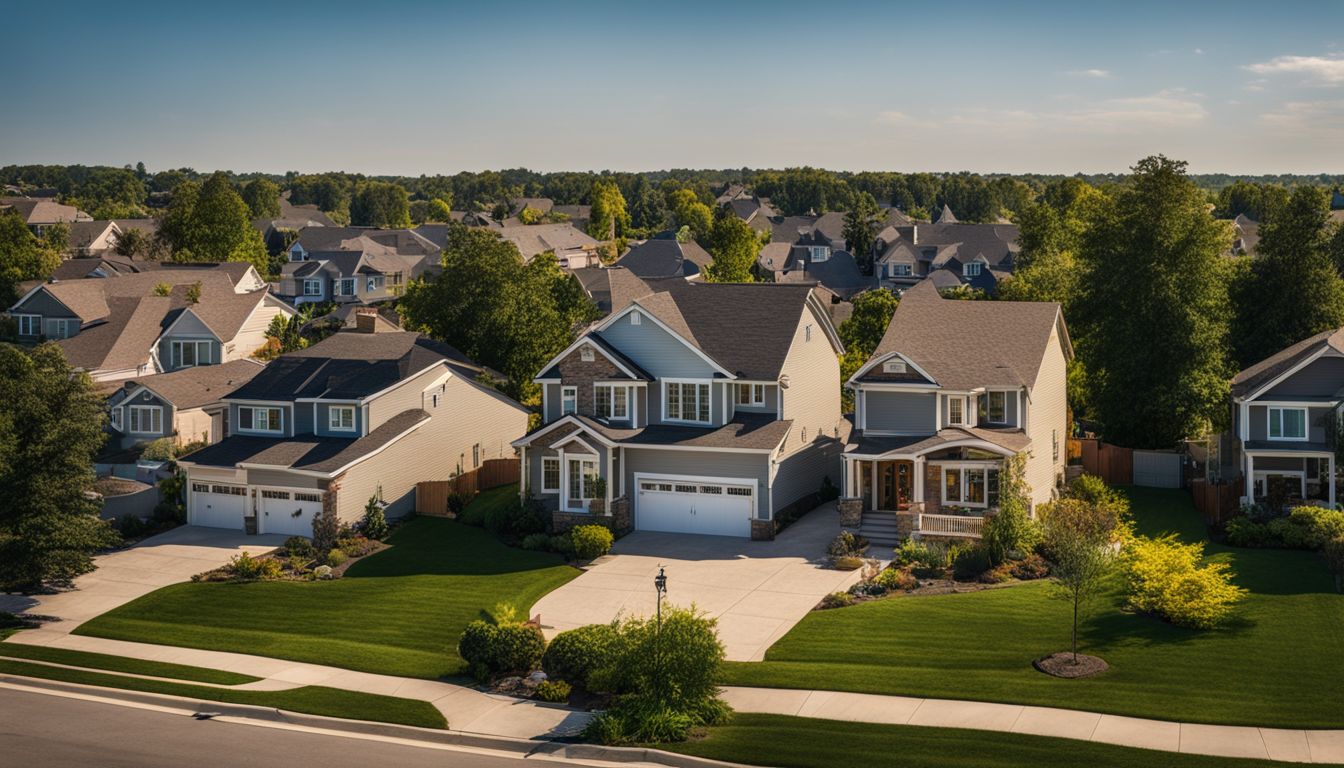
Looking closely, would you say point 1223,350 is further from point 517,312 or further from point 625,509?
point 517,312

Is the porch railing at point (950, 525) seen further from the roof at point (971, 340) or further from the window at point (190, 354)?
the window at point (190, 354)

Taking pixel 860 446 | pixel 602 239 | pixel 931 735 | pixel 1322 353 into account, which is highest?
pixel 602 239

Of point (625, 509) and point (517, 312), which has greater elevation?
point (517, 312)

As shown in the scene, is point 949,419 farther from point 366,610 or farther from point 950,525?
point 366,610

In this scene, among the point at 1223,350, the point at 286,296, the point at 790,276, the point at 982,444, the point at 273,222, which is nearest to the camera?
the point at 982,444

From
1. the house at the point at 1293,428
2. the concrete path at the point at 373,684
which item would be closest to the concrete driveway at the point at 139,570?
the concrete path at the point at 373,684

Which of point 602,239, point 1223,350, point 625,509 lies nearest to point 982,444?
point 625,509

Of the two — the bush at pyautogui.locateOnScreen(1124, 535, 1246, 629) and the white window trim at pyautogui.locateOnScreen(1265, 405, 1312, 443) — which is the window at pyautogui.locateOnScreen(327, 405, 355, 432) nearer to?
the bush at pyautogui.locateOnScreen(1124, 535, 1246, 629)

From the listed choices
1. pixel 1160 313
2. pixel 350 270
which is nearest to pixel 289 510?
pixel 1160 313

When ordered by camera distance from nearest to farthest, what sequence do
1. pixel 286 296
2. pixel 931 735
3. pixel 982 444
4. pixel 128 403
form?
pixel 931 735 < pixel 982 444 < pixel 128 403 < pixel 286 296
